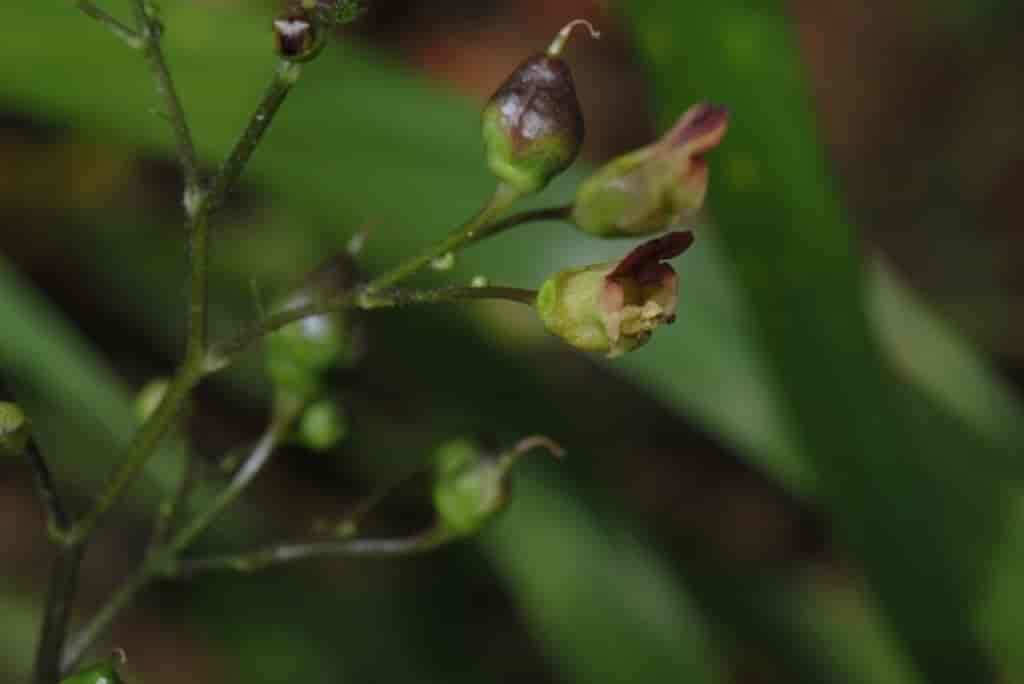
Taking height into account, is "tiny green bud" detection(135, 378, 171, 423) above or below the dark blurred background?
above

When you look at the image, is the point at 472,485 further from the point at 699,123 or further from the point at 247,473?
the point at 699,123

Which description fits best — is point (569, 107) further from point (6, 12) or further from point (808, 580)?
point (808, 580)

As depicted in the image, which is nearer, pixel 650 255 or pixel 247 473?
pixel 650 255

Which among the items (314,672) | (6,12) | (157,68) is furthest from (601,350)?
(314,672)

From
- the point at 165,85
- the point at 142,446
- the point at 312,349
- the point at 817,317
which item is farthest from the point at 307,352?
the point at 817,317

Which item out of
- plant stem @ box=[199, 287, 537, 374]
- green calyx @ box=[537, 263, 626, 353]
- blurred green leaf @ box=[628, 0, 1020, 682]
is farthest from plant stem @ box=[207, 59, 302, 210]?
blurred green leaf @ box=[628, 0, 1020, 682]

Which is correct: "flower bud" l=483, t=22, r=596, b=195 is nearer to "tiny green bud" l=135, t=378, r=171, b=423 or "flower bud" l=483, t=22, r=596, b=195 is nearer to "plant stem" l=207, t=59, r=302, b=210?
"plant stem" l=207, t=59, r=302, b=210

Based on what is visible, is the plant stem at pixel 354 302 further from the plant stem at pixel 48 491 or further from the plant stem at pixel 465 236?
the plant stem at pixel 48 491
